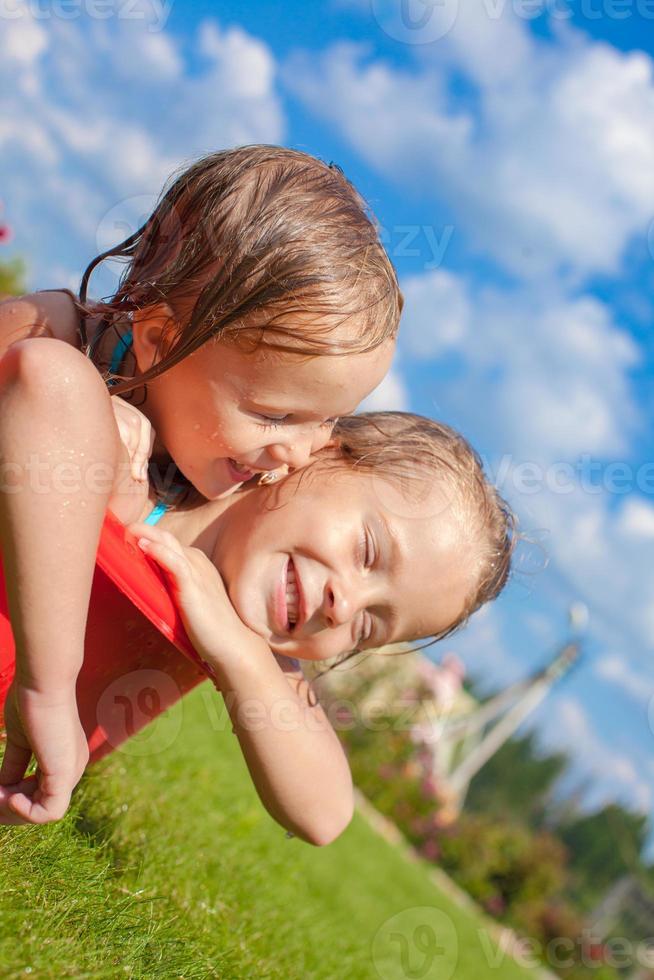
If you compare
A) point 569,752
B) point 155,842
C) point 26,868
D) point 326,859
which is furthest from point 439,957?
point 569,752

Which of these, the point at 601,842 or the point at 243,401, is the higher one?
the point at 243,401

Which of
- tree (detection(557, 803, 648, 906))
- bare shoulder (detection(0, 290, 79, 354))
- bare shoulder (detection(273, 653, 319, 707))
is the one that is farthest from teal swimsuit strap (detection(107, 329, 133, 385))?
A: tree (detection(557, 803, 648, 906))

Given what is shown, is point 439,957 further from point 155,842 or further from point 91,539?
point 91,539

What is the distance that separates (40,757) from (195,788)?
2.49m

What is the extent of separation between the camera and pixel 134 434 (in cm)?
228

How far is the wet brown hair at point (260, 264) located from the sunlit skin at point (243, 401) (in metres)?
0.04

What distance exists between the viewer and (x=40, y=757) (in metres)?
1.80

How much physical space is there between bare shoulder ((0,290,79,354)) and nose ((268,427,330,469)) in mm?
562

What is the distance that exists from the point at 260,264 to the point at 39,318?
1.81 feet

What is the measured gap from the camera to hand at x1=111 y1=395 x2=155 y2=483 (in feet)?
7.38

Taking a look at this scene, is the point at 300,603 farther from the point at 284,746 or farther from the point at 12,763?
the point at 12,763

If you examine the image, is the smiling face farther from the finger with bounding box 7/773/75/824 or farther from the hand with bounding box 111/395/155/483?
the finger with bounding box 7/773/75/824

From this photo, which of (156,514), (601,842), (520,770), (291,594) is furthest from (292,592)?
(520,770)

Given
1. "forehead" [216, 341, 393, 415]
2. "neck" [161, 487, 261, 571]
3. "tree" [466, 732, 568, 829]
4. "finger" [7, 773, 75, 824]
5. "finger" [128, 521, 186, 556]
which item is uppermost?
"forehead" [216, 341, 393, 415]
